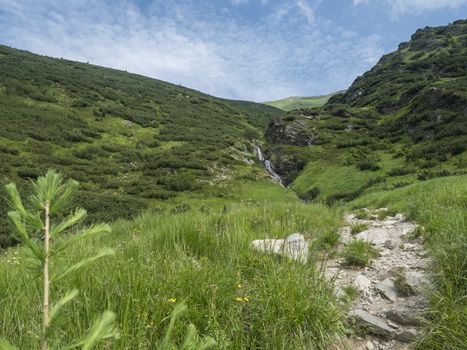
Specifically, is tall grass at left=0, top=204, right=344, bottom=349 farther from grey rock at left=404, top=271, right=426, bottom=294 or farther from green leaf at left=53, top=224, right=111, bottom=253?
grey rock at left=404, top=271, right=426, bottom=294

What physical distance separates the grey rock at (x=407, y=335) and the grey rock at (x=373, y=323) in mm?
89

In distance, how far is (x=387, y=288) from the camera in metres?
4.87

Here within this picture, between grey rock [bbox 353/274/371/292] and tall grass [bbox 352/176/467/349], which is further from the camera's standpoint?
grey rock [bbox 353/274/371/292]

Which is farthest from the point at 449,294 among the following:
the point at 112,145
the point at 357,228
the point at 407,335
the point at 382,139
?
the point at 382,139

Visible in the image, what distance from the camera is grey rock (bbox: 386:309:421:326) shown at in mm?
3934

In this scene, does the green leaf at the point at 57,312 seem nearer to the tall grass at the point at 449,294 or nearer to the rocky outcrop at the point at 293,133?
the tall grass at the point at 449,294

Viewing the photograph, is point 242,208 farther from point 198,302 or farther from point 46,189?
point 46,189

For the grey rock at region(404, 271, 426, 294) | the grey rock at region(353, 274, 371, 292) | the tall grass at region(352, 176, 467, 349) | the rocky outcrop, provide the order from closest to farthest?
the tall grass at region(352, 176, 467, 349)
the grey rock at region(404, 271, 426, 294)
the grey rock at region(353, 274, 371, 292)
the rocky outcrop

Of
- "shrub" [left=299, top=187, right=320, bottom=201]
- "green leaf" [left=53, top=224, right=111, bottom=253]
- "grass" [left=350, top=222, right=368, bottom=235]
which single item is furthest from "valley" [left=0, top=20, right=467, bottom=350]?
"shrub" [left=299, top=187, right=320, bottom=201]

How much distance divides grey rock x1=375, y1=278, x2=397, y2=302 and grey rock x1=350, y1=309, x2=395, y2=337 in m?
0.70

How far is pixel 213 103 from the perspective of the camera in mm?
84312

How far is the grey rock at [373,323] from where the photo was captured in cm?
390

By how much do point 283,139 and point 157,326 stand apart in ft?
167

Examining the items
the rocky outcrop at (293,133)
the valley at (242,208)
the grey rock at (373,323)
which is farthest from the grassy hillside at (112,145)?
the grey rock at (373,323)
